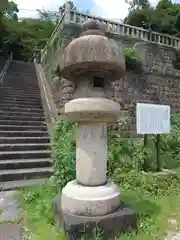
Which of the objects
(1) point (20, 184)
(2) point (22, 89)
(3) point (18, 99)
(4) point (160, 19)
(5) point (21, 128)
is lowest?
(1) point (20, 184)

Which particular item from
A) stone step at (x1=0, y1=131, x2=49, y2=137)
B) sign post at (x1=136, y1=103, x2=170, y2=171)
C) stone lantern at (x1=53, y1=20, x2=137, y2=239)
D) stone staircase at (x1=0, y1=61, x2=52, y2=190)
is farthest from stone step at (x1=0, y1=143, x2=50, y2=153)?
stone lantern at (x1=53, y1=20, x2=137, y2=239)

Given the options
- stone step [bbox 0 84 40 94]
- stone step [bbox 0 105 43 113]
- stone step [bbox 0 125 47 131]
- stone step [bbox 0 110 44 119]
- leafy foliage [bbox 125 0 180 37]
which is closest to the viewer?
stone step [bbox 0 125 47 131]

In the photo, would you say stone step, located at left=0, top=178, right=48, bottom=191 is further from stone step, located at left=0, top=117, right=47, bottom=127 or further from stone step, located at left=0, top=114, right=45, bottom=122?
stone step, located at left=0, top=114, right=45, bottom=122

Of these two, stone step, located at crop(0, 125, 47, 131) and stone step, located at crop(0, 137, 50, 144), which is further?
stone step, located at crop(0, 125, 47, 131)

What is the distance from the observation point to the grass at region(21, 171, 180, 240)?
2.34 meters

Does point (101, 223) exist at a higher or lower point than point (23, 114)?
lower

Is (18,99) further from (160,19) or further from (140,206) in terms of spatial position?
(160,19)

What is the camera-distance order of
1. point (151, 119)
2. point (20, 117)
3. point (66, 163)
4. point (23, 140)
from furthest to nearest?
point (20, 117)
point (23, 140)
point (151, 119)
point (66, 163)

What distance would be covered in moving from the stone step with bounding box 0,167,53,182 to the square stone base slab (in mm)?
2194

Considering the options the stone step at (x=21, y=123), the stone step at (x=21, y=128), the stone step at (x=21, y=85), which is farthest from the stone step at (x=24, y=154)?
the stone step at (x=21, y=85)

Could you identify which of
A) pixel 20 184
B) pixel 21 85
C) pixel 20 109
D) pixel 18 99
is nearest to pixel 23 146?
pixel 20 184

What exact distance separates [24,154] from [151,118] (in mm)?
2769

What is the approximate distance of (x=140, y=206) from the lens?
2.90 metres

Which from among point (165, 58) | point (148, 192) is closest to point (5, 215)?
point (148, 192)
